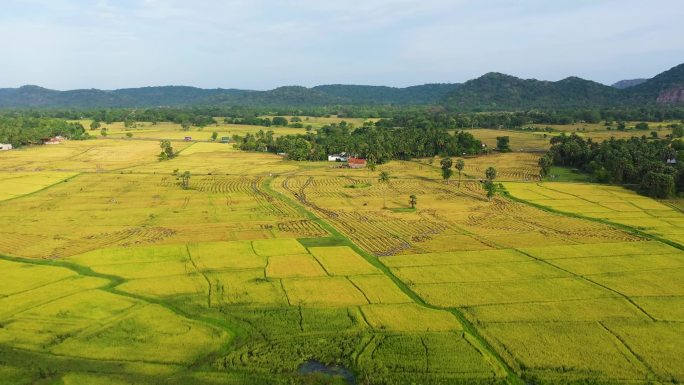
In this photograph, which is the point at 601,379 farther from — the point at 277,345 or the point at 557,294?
the point at 277,345

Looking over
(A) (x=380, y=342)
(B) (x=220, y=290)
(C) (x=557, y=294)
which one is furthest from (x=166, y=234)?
(C) (x=557, y=294)


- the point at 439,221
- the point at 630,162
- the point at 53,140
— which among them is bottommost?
the point at 439,221

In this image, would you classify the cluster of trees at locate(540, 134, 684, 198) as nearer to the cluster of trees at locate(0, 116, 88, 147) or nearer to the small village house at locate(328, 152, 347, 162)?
the small village house at locate(328, 152, 347, 162)

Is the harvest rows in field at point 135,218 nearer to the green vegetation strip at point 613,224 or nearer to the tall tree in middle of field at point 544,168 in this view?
the green vegetation strip at point 613,224

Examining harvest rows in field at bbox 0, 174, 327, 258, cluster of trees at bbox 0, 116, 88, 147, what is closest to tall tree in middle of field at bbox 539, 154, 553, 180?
harvest rows in field at bbox 0, 174, 327, 258

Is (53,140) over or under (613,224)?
over

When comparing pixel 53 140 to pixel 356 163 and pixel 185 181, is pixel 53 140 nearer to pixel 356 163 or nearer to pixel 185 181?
pixel 185 181

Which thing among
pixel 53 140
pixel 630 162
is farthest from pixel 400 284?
pixel 53 140
